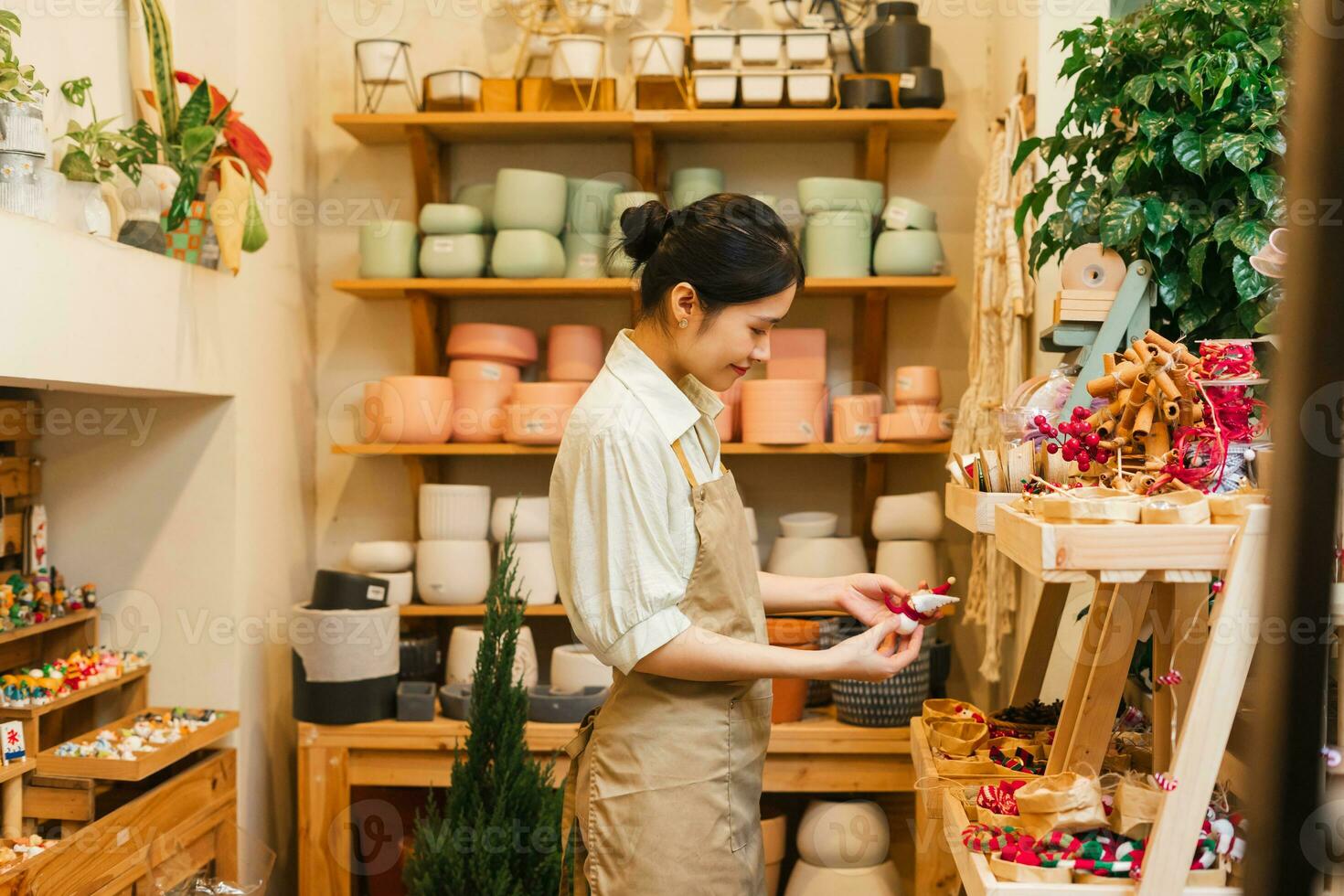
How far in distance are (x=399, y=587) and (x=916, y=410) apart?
4.56 feet

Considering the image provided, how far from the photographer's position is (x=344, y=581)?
2771 millimetres

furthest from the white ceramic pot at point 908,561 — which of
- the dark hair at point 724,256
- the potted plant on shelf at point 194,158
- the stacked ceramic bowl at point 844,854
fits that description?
the potted plant on shelf at point 194,158

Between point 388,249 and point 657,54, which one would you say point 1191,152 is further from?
point 388,249

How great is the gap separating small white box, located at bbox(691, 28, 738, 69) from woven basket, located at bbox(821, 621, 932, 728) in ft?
4.72

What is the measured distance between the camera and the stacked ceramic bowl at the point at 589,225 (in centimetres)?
300

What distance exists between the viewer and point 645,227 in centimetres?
150

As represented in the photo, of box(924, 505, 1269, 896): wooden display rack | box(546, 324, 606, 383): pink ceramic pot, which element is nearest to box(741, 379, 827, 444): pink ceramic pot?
box(546, 324, 606, 383): pink ceramic pot

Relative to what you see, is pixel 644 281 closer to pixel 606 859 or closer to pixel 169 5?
pixel 606 859

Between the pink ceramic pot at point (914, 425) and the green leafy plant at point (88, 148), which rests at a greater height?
the green leafy plant at point (88, 148)

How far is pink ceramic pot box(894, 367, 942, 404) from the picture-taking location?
2883 millimetres

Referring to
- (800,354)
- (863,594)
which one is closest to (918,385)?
(800,354)

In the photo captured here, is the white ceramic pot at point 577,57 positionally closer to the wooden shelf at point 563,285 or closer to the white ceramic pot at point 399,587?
the wooden shelf at point 563,285

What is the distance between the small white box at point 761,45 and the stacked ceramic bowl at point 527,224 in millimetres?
570

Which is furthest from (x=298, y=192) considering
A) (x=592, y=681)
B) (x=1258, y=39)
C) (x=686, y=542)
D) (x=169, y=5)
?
(x=1258, y=39)
